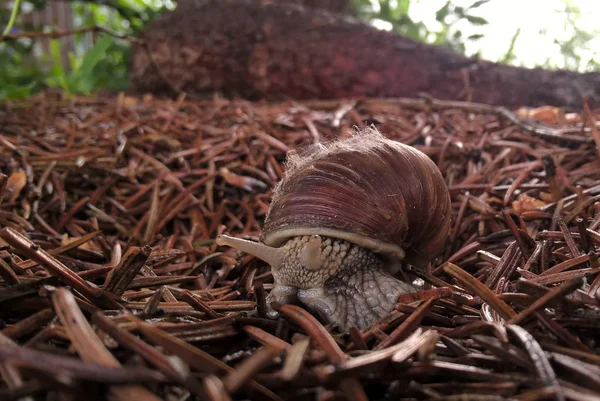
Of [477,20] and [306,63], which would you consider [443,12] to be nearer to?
[477,20]

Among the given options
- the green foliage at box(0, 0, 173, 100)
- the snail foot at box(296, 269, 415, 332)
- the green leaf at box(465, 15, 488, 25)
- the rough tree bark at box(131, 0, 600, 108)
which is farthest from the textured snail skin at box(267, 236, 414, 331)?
the green foliage at box(0, 0, 173, 100)

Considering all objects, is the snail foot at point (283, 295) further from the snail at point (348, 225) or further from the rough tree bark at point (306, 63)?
the rough tree bark at point (306, 63)

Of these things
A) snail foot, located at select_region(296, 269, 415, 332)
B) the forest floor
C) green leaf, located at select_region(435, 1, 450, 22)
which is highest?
green leaf, located at select_region(435, 1, 450, 22)

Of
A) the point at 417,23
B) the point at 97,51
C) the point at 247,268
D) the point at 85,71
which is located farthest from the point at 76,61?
the point at 247,268

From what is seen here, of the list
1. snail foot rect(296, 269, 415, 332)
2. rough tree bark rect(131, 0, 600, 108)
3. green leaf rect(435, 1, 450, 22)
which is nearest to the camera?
snail foot rect(296, 269, 415, 332)

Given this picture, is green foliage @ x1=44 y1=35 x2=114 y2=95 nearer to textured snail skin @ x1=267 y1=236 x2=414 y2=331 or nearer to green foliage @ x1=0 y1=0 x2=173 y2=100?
green foliage @ x1=0 y1=0 x2=173 y2=100

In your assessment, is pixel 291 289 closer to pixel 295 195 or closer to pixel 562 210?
pixel 295 195

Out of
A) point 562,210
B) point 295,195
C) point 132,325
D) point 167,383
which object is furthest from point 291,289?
point 562,210
